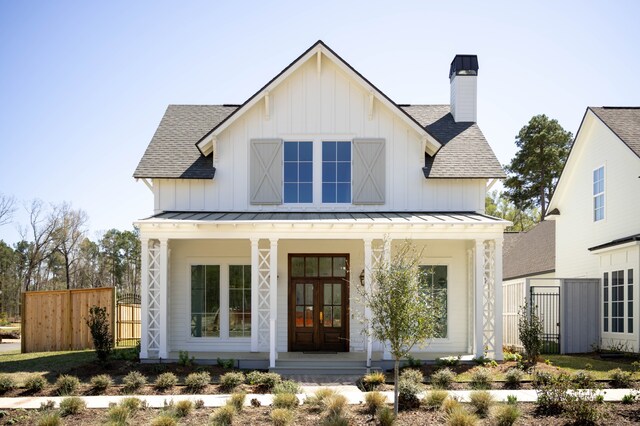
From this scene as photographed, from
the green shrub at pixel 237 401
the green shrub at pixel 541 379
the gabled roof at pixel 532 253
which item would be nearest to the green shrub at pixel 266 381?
the green shrub at pixel 237 401

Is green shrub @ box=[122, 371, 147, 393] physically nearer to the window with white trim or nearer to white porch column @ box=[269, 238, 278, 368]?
white porch column @ box=[269, 238, 278, 368]

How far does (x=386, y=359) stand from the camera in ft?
53.6

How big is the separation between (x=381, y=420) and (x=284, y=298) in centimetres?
855

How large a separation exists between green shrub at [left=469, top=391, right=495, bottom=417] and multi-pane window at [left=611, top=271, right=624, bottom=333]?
971 cm

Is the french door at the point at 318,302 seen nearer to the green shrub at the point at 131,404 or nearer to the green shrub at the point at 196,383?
the green shrub at the point at 196,383

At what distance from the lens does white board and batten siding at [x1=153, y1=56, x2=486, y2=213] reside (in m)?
18.9

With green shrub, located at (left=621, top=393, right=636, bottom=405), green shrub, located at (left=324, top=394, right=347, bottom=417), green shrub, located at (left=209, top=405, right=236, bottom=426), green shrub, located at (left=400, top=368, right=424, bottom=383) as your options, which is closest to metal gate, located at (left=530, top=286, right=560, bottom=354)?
green shrub, located at (left=400, top=368, right=424, bottom=383)

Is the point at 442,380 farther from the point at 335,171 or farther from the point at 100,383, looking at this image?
the point at 335,171

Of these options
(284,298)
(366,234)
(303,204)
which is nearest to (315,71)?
(303,204)

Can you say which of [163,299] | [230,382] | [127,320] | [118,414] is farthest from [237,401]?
[127,320]

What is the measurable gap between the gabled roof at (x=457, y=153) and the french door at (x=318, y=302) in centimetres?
370

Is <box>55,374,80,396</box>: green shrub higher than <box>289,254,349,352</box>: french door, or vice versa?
<box>289,254,349,352</box>: french door

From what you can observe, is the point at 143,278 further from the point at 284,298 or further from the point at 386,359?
the point at 386,359

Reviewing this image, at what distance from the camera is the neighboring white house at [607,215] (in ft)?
62.7
